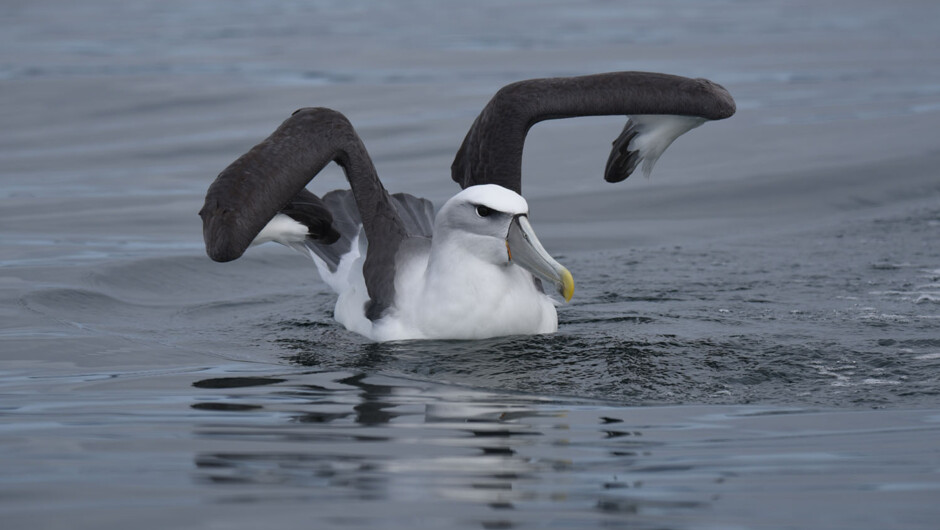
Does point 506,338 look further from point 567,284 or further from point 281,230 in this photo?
point 281,230

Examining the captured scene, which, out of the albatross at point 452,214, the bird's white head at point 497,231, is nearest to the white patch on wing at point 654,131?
the albatross at point 452,214

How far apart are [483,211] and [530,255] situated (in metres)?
0.37

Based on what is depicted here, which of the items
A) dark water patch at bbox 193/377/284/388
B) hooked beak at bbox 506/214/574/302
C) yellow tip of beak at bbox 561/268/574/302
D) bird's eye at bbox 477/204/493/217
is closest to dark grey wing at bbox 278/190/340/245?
bird's eye at bbox 477/204/493/217

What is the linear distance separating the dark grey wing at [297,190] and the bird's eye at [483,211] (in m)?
0.83

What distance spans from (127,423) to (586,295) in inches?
158

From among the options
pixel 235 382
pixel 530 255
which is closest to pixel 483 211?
pixel 530 255

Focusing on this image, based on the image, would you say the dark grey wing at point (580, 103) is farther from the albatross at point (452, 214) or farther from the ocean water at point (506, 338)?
the ocean water at point (506, 338)

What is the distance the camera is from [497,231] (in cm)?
809

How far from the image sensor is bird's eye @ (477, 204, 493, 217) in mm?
8055

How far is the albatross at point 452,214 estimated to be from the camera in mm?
7910

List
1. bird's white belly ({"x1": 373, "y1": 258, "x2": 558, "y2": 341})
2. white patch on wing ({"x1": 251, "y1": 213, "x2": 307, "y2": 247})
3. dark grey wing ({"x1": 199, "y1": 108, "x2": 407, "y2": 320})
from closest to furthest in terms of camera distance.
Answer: dark grey wing ({"x1": 199, "y1": 108, "x2": 407, "y2": 320})
bird's white belly ({"x1": 373, "y1": 258, "x2": 558, "y2": 341})
white patch on wing ({"x1": 251, "y1": 213, "x2": 307, "y2": 247})

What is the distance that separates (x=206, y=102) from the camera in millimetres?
19828

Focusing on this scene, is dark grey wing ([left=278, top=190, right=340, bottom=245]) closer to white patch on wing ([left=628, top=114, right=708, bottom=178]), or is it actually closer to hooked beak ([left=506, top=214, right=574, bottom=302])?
hooked beak ([left=506, top=214, right=574, bottom=302])

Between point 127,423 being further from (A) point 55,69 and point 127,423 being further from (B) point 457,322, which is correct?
(A) point 55,69
